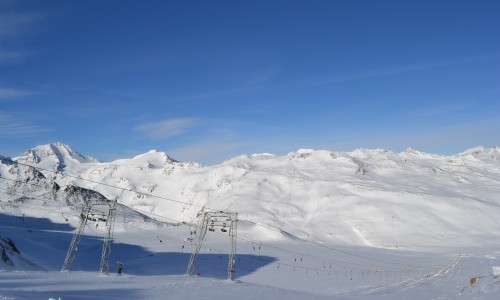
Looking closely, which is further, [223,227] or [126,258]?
[126,258]

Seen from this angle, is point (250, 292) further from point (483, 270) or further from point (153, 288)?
point (483, 270)

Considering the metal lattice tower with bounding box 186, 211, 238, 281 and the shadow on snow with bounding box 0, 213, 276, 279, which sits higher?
the metal lattice tower with bounding box 186, 211, 238, 281

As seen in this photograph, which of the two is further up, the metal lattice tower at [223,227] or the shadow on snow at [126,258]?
the metal lattice tower at [223,227]

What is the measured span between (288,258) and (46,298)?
101986 mm

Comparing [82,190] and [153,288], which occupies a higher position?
[82,190]

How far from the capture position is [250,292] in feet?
140

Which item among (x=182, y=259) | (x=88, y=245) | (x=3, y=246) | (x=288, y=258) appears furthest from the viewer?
(x=288, y=258)

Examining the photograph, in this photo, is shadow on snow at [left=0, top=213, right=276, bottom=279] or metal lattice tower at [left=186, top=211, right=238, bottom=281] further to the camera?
shadow on snow at [left=0, top=213, right=276, bottom=279]

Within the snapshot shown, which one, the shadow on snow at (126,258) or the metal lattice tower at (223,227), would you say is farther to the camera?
the shadow on snow at (126,258)

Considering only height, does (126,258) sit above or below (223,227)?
below

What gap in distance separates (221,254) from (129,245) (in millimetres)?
24704

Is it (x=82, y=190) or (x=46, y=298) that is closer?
(x=46, y=298)

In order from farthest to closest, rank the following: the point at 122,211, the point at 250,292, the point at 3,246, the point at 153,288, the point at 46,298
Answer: the point at 122,211 → the point at 3,246 → the point at 250,292 → the point at 153,288 → the point at 46,298

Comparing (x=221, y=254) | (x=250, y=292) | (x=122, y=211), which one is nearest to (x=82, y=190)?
(x=122, y=211)
